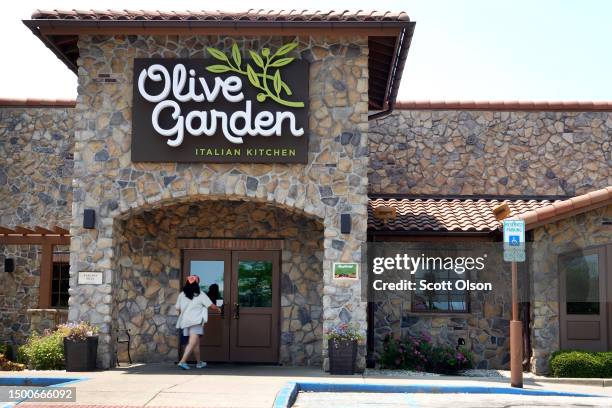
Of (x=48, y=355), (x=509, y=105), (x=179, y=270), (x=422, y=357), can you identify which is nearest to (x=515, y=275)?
(x=422, y=357)

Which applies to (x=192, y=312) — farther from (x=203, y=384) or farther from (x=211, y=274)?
(x=203, y=384)

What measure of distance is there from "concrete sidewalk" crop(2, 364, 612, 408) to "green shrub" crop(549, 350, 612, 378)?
1.49ft

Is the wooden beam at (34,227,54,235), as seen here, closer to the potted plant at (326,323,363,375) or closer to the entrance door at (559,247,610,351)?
the potted plant at (326,323,363,375)

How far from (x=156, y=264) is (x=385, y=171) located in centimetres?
627

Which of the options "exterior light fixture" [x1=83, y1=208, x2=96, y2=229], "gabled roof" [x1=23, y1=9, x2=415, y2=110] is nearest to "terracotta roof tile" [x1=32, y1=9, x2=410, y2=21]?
"gabled roof" [x1=23, y1=9, x2=415, y2=110]

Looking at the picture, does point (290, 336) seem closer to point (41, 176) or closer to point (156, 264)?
point (156, 264)

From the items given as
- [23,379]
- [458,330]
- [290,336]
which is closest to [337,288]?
[290,336]

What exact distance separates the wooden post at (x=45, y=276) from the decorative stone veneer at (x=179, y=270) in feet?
13.3

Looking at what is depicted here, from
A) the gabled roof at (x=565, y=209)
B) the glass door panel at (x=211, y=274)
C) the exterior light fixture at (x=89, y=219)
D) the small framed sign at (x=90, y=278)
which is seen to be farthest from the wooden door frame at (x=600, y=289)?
the exterior light fixture at (x=89, y=219)

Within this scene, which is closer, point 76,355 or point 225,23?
point 76,355

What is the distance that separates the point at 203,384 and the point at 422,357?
545 centimetres

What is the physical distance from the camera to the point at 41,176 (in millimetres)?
21266

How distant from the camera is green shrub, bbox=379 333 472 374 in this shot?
16750mm

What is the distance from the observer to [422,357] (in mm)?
16734
